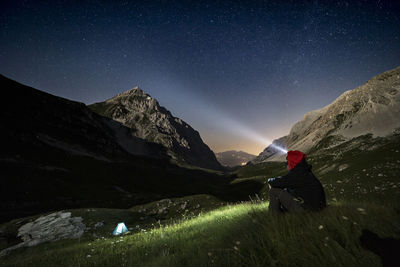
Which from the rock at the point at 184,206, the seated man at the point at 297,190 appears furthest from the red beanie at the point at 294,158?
the rock at the point at 184,206

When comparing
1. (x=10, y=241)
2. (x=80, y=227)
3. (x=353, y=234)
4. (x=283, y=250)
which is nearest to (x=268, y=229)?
(x=283, y=250)

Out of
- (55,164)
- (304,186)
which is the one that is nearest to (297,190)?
(304,186)

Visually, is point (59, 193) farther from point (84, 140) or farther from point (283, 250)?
point (84, 140)

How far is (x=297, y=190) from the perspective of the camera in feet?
17.6

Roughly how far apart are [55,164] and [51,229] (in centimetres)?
9053

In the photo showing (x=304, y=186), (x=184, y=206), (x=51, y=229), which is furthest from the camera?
(x=184, y=206)

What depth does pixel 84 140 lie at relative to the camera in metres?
152

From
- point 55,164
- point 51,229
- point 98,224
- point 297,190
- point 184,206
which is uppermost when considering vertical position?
point 55,164

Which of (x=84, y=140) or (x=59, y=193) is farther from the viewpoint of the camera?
(x=84, y=140)

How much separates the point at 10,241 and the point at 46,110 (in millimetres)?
156277

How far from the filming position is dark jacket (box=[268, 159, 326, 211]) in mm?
4902

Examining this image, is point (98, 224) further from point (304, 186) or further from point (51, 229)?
point (304, 186)

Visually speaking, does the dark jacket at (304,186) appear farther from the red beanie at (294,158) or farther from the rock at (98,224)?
the rock at (98,224)

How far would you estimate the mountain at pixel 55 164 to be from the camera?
181ft
